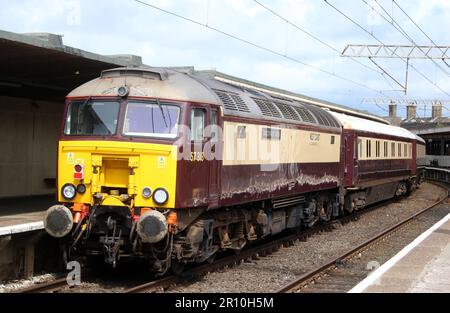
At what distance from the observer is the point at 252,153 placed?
1085 centimetres

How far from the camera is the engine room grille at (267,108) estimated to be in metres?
11.4

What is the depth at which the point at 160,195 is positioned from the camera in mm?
8375

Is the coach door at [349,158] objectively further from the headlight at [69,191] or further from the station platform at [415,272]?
the headlight at [69,191]

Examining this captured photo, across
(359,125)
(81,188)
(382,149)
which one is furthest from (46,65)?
(382,149)

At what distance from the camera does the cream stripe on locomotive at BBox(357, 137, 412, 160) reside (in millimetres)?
19328

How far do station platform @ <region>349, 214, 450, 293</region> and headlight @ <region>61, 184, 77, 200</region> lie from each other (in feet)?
14.4

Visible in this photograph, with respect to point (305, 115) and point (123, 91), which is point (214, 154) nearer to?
point (123, 91)

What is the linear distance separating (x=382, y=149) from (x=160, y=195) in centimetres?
1586

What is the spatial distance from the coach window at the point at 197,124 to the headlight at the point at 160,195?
1.03m

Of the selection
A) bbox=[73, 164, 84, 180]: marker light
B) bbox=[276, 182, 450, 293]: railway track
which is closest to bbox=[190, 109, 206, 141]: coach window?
bbox=[73, 164, 84, 180]: marker light

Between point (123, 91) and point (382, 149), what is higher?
point (123, 91)

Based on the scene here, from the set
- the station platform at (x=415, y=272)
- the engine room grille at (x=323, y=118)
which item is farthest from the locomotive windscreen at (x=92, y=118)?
the engine room grille at (x=323, y=118)
